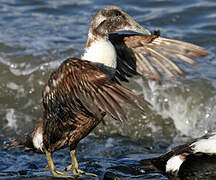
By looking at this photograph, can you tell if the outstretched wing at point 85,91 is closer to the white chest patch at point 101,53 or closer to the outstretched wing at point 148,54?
the white chest patch at point 101,53

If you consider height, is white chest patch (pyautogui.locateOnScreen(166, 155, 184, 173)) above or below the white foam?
above

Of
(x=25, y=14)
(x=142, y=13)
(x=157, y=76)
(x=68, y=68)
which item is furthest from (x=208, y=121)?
(x=25, y=14)

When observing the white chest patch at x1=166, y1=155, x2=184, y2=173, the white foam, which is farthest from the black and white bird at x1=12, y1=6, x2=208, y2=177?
the white foam

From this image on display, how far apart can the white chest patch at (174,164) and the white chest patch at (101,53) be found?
929mm

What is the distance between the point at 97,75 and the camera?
345 cm

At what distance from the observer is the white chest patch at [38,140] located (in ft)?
14.8

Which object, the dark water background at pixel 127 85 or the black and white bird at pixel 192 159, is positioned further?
the dark water background at pixel 127 85

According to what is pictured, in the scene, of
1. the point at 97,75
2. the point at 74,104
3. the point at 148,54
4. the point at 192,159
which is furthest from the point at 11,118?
the point at 97,75

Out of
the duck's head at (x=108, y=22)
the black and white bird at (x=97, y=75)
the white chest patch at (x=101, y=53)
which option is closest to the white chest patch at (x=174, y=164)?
the black and white bird at (x=97, y=75)

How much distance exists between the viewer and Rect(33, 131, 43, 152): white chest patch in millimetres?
4523

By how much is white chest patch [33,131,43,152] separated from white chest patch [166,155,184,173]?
47.8 inches

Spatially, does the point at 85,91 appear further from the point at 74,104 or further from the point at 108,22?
the point at 108,22

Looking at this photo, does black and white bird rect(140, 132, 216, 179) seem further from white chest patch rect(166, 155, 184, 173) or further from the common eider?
the common eider

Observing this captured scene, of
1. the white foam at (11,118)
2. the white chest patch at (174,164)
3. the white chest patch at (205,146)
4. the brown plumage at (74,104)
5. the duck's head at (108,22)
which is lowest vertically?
the white foam at (11,118)
